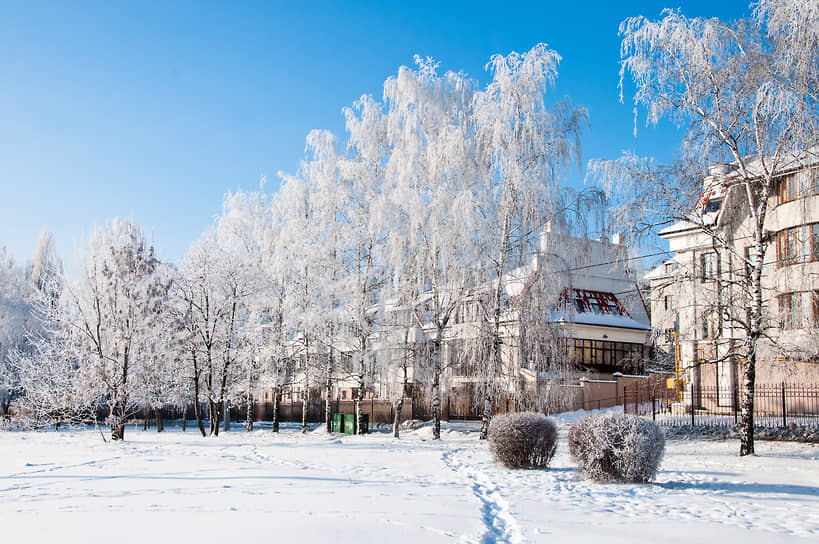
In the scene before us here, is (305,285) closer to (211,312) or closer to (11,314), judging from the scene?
(211,312)

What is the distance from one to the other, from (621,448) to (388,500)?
5029mm

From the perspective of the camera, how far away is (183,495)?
10.3 m

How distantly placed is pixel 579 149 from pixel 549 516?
16.8m

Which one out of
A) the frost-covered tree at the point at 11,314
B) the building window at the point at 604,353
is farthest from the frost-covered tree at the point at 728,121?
the frost-covered tree at the point at 11,314

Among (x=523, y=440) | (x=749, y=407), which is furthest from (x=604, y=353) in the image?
(x=523, y=440)

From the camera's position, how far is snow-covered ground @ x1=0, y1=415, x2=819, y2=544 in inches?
308

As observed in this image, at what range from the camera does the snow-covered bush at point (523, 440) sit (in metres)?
14.8

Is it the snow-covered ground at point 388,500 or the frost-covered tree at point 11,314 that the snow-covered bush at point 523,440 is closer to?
the snow-covered ground at point 388,500

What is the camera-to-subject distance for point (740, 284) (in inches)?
725

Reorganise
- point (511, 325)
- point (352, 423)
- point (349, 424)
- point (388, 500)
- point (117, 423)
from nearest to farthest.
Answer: point (388, 500), point (511, 325), point (117, 423), point (352, 423), point (349, 424)

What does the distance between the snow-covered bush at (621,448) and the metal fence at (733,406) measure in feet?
30.5

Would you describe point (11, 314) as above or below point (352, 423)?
above

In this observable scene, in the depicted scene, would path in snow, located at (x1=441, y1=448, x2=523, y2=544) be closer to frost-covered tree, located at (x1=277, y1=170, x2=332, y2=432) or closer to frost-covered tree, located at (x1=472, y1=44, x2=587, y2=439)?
frost-covered tree, located at (x1=472, y1=44, x2=587, y2=439)

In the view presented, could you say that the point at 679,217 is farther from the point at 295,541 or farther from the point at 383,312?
the point at 295,541
